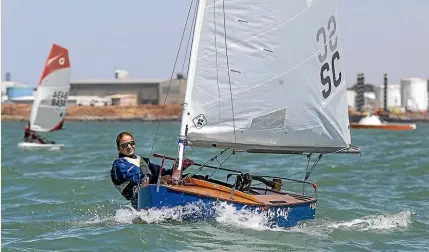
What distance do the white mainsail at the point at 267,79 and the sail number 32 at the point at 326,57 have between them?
12 mm

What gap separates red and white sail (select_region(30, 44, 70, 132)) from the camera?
103 ft

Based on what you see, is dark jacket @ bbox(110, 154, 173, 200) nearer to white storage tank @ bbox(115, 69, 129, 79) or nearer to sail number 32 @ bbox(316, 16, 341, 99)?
sail number 32 @ bbox(316, 16, 341, 99)

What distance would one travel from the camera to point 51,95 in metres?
31.9

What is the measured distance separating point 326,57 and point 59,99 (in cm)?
2305

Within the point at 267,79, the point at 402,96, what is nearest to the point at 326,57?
the point at 267,79

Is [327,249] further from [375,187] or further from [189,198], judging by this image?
[375,187]

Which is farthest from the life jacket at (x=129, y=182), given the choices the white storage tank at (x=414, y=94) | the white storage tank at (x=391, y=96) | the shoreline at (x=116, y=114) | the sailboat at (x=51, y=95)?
the white storage tank at (x=391, y=96)

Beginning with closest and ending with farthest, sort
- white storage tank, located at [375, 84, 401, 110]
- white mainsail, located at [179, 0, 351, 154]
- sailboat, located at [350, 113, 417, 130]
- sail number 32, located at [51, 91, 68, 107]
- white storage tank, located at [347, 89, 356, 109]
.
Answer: white mainsail, located at [179, 0, 351, 154]
sail number 32, located at [51, 91, 68, 107]
sailboat, located at [350, 113, 417, 130]
white storage tank, located at [347, 89, 356, 109]
white storage tank, located at [375, 84, 401, 110]

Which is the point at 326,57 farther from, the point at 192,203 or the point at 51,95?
the point at 51,95

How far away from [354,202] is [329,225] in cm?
322

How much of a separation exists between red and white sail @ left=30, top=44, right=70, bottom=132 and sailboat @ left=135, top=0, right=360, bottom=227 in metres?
22.4

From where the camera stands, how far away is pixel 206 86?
941 centimetres

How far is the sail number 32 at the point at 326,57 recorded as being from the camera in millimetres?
10203

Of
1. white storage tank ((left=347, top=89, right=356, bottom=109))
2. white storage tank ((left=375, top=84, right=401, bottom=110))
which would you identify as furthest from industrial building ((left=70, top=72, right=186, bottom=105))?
white storage tank ((left=375, top=84, right=401, bottom=110))
